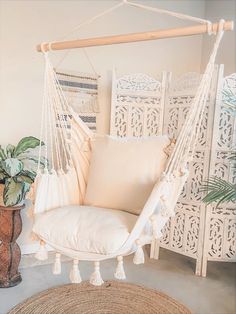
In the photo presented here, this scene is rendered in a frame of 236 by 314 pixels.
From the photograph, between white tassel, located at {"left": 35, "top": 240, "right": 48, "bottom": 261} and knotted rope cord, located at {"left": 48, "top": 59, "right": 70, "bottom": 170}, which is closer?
white tassel, located at {"left": 35, "top": 240, "right": 48, "bottom": 261}

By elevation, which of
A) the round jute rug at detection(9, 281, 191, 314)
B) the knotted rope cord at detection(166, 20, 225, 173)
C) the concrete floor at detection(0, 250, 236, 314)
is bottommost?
the round jute rug at detection(9, 281, 191, 314)

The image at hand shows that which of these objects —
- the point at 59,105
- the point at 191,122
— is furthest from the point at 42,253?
the point at 191,122

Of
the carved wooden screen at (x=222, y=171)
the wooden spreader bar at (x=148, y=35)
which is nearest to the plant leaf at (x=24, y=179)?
the wooden spreader bar at (x=148, y=35)

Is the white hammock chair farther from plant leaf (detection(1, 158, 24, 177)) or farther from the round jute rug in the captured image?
the round jute rug

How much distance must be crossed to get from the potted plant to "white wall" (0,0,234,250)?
0.45 metres

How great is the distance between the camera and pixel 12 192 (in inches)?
94.3

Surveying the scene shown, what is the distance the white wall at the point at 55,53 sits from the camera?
287cm

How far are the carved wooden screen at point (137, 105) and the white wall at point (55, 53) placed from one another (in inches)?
10.8

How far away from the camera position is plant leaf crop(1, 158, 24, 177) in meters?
2.37

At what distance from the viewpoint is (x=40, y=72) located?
302 cm

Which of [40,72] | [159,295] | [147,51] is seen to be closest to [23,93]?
[40,72]

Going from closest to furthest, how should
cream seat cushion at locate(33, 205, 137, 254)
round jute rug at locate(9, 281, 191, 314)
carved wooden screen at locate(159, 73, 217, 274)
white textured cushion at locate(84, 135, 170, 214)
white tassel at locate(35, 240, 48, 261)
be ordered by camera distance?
cream seat cushion at locate(33, 205, 137, 254), white tassel at locate(35, 240, 48, 261), white textured cushion at locate(84, 135, 170, 214), round jute rug at locate(9, 281, 191, 314), carved wooden screen at locate(159, 73, 217, 274)

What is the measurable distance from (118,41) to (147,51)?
1757mm

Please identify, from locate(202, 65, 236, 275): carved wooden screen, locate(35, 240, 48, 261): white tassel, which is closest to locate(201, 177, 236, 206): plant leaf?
locate(202, 65, 236, 275): carved wooden screen
